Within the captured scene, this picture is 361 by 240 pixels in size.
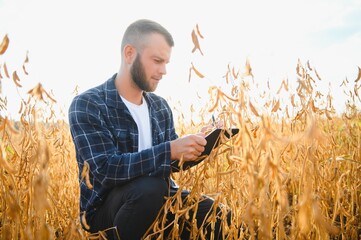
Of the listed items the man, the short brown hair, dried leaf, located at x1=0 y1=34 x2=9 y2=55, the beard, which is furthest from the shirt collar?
dried leaf, located at x1=0 y1=34 x2=9 y2=55

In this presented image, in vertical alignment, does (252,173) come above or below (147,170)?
above

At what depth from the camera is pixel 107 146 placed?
1429 millimetres

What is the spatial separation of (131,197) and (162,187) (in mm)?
144

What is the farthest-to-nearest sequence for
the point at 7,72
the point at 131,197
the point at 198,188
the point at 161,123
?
the point at 161,123
the point at 131,197
the point at 198,188
the point at 7,72

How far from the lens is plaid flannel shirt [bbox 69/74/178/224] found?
1.35m

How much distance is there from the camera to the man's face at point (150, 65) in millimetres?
1732

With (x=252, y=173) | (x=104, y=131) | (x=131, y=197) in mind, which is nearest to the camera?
(x=252, y=173)

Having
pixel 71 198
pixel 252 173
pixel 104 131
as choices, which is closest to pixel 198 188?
pixel 252 173

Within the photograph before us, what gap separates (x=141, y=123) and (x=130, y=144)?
0.17 m

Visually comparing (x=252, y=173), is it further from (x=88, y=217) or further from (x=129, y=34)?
(x=129, y=34)

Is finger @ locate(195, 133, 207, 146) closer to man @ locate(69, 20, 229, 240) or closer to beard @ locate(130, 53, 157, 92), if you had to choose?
man @ locate(69, 20, 229, 240)

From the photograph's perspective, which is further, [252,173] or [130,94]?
[130,94]

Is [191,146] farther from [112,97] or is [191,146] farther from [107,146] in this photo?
[112,97]

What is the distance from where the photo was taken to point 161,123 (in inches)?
74.7
